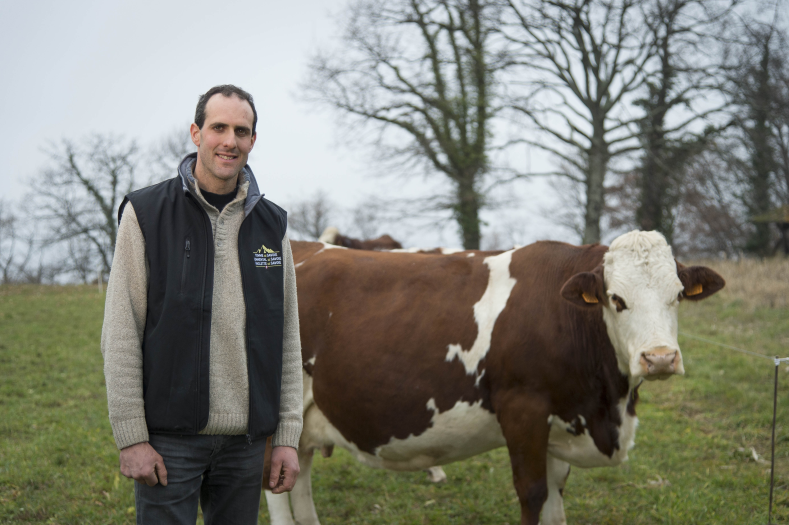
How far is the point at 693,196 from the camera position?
17.2m

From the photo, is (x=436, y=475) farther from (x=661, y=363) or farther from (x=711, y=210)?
(x=711, y=210)

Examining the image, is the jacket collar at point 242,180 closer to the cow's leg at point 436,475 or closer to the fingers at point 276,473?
the fingers at point 276,473

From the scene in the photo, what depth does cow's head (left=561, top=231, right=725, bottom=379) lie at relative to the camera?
337 cm

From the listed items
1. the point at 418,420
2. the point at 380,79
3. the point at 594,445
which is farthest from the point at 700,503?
the point at 380,79

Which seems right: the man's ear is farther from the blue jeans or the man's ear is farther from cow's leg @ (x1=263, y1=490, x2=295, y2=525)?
cow's leg @ (x1=263, y1=490, x2=295, y2=525)

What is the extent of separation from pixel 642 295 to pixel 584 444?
3.42ft

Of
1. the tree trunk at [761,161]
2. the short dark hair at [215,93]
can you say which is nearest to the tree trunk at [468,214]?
the tree trunk at [761,161]

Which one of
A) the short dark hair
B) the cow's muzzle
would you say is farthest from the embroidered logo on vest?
the cow's muzzle

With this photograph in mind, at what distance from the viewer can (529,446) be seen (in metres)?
3.69

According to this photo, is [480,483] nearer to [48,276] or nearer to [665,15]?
[665,15]

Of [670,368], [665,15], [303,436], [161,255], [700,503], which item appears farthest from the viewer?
[665,15]

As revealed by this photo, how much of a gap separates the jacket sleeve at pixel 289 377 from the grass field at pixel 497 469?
2787mm

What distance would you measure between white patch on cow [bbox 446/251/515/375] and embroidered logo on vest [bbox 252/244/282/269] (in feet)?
6.12

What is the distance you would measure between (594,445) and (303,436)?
2.00 meters
